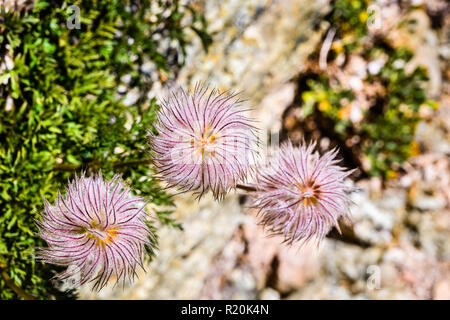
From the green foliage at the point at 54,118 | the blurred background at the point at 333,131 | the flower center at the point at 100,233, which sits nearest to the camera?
the flower center at the point at 100,233

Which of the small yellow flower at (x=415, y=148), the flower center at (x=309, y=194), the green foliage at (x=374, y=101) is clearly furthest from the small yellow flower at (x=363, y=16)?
the flower center at (x=309, y=194)

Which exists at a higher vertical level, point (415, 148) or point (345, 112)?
point (345, 112)

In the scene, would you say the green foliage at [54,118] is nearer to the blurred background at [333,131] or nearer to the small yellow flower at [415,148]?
the blurred background at [333,131]

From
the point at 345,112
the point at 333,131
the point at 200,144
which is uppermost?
the point at 345,112

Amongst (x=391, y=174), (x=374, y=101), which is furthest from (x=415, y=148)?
(x=374, y=101)

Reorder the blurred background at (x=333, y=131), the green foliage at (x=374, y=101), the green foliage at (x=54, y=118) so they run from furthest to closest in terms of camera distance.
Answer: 1. the green foliage at (x=374, y=101)
2. the blurred background at (x=333, y=131)
3. the green foliage at (x=54, y=118)

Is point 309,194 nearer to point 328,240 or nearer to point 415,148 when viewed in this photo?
point 328,240
